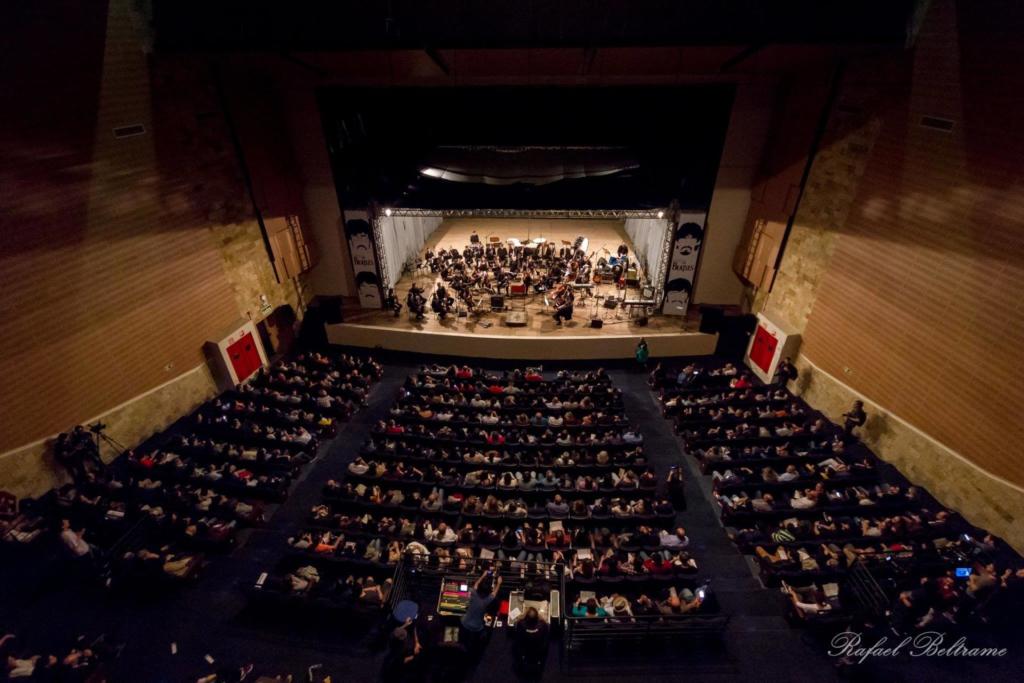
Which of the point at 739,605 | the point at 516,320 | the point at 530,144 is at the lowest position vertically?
the point at 739,605

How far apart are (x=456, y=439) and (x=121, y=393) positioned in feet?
23.6

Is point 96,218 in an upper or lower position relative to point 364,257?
upper

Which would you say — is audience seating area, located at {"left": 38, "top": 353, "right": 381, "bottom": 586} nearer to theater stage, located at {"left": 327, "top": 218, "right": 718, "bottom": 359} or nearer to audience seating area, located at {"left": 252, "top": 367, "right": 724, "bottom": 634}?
audience seating area, located at {"left": 252, "top": 367, "right": 724, "bottom": 634}

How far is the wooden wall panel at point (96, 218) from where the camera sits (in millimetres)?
7773

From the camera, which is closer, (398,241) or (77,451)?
(77,451)

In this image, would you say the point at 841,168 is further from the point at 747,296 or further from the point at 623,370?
the point at 623,370

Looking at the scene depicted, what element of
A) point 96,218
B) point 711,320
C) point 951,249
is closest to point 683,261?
point 711,320

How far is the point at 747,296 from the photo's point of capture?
14180 millimetres

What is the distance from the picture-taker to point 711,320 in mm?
13883

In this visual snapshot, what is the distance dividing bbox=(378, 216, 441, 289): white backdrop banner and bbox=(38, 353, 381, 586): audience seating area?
17.4 ft

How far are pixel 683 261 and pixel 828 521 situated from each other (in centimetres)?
857

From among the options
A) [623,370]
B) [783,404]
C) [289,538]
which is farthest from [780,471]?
[289,538]

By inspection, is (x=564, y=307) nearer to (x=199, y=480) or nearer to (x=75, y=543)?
(x=199, y=480)

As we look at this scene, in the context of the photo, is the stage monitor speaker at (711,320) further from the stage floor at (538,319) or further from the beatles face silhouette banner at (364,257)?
the beatles face silhouette banner at (364,257)
